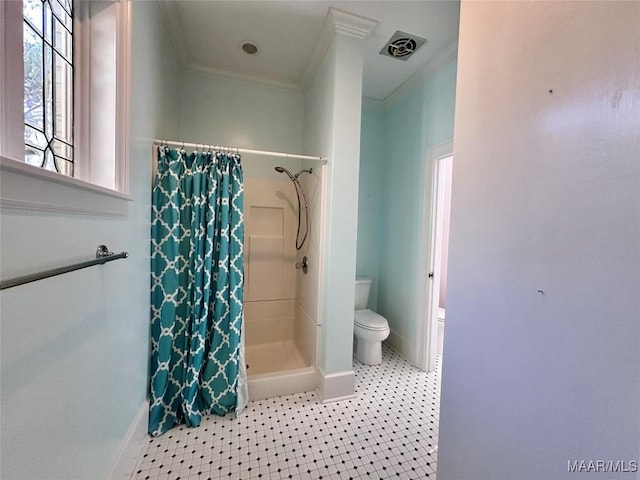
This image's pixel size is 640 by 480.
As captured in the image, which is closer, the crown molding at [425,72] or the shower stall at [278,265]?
the crown molding at [425,72]

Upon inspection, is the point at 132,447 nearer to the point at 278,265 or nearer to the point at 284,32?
the point at 278,265

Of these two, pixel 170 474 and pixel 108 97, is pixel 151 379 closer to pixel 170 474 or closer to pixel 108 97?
pixel 170 474

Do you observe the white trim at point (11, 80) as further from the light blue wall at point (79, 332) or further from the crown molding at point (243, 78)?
the crown molding at point (243, 78)

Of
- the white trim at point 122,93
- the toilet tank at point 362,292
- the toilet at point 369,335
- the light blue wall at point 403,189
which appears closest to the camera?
the white trim at point 122,93

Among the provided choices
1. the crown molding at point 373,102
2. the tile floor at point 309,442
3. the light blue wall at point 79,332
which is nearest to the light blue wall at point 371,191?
the crown molding at point 373,102

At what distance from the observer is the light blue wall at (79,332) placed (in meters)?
0.60

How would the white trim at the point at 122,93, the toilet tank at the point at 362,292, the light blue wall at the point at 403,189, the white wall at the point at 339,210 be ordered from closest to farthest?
the white trim at the point at 122,93 → the white wall at the point at 339,210 → the light blue wall at the point at 403,189 → the toilet tank at the point at 362,292

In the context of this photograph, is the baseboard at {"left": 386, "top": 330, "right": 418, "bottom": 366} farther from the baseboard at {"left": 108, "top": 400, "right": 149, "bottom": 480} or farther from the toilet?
the baseboard at {"left": 108, "top": 400, "right": 149, "bottom": 480}

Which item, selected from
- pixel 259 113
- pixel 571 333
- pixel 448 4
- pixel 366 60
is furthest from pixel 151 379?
pixel 448 4

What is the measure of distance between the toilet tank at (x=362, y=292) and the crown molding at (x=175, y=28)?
8.44 feet

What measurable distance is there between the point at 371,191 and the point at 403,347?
1689 mm

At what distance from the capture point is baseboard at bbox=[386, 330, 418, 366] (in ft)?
7.74

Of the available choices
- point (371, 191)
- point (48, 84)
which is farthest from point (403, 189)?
point (48, 84)

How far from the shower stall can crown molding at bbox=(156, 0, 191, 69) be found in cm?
104
